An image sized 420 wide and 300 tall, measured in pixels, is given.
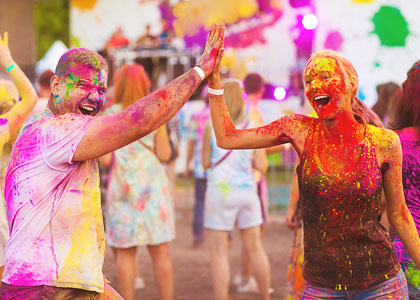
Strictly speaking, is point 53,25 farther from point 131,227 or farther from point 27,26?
point 131,227

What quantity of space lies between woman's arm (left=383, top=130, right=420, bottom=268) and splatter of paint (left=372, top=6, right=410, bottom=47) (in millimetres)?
9521

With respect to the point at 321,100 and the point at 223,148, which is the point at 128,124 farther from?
the point at 321,100

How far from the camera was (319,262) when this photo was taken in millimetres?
2695

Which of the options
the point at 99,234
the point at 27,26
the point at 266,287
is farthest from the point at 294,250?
the point at 27,26

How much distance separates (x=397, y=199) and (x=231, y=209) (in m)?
2.56

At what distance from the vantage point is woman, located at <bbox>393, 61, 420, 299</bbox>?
335 centimetres

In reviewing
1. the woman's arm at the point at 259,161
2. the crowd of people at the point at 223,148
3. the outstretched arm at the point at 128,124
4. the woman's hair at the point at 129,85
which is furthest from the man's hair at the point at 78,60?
the woman's arm at the point at 259,161

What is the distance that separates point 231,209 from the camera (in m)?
5.22

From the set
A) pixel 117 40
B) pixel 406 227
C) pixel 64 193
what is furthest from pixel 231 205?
pixel 117 40

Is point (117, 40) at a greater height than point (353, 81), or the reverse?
point (117, 40)

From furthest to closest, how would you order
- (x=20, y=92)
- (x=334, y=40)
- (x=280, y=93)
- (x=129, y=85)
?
(x=280, y=93) < (x=334, y=40) < (x=129, y=85) < (x=20, y=92)

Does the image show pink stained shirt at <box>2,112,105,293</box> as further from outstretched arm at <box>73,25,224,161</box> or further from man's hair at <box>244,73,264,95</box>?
man's hair at <box>244,73,264,95</box>

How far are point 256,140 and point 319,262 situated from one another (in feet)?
1.97

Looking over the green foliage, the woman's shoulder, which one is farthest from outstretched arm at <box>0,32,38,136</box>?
the green foliage
